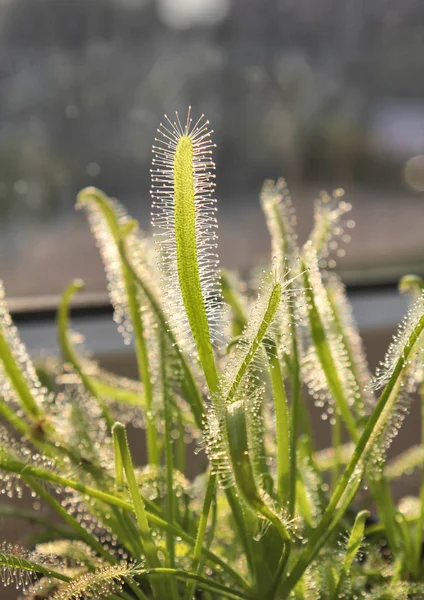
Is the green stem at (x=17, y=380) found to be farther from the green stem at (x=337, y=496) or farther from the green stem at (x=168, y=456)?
the green stem at (x=337, y=496)

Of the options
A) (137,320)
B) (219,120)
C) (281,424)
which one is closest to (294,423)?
(281,424)

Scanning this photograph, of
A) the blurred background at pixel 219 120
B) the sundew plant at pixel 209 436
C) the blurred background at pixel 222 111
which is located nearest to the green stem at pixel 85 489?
the sundew plant at pixel 209 436

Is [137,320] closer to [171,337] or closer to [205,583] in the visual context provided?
[171,337]

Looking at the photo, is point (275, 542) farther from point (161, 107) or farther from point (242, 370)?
point (161, 107)

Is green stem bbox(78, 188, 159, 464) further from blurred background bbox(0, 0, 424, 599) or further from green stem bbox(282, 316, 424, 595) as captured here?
blurred background bbox(0, 0, 424, 599)

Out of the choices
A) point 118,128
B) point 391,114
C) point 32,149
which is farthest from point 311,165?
point 32,149

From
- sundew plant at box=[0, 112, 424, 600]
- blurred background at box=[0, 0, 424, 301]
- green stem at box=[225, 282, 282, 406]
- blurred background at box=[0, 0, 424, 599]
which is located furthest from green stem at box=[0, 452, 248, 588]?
blurred background at box=[0, 0, 424, 301]

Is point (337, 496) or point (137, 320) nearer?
point (337, 496)
